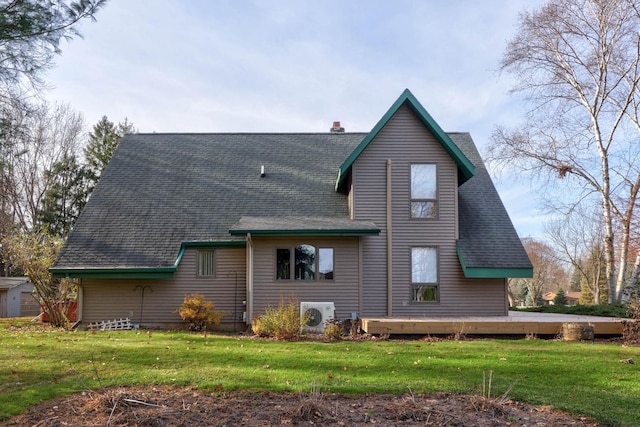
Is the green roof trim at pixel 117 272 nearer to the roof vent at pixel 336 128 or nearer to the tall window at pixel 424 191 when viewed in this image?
the tall window at pixel 424 191

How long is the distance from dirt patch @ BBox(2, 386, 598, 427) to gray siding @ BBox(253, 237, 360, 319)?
7.32 m

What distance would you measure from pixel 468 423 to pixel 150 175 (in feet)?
46.8

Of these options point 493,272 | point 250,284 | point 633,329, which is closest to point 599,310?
point 493,272

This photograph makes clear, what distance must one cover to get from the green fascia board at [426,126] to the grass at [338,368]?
17.6 ft

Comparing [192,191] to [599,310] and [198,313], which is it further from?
[599,310]

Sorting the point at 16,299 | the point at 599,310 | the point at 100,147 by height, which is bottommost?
the point at 16,299

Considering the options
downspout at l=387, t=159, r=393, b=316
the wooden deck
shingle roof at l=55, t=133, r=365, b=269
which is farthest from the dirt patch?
shingle roof at l=55, t=133, r=365, b=269

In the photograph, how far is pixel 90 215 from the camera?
1512 cm

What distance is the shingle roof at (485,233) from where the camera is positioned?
13242 mm

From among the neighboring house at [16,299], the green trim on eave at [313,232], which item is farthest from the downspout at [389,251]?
the neighboring house at [16,299]

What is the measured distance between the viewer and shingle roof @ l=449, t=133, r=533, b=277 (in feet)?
43.4

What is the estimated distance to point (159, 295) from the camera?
13.9m

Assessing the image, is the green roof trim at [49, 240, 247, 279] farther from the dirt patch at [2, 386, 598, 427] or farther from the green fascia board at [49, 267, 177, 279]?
the dirt patch at [2, 386, 598, 427]

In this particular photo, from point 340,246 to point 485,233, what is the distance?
4.35 meters
